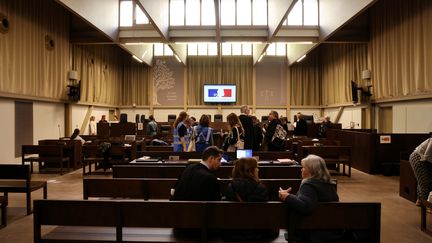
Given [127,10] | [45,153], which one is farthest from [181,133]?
[127,10]

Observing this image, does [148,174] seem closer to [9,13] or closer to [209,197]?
[209,197]

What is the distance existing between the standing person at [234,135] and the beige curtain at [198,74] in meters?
15.6

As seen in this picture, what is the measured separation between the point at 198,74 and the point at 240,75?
265cm

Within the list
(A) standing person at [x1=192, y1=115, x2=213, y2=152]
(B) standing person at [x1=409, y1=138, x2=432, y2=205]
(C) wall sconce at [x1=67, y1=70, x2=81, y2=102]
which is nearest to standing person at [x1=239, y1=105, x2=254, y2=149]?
(A) standing person at [x1=192, y1=115, x2=213, y2=152]

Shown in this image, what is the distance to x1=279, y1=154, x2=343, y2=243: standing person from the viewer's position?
2.82 m

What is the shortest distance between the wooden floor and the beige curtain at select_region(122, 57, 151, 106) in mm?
12635

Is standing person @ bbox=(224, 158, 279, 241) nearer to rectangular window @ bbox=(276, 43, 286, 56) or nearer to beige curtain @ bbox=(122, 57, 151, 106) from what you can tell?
beige curtain @ bbox=(122, 57, 151, 106)

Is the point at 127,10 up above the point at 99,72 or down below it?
above

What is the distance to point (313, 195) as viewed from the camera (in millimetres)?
2891

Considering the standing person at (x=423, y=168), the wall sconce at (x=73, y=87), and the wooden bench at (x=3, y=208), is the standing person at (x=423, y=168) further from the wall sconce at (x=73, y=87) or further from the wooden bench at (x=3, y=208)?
the wall sconce at (x=73, y=87)

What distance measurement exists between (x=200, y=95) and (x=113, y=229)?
19.1 metres

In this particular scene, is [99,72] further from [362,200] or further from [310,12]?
[362,200]

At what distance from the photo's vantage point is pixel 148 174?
548cm

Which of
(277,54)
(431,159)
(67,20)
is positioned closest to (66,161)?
(67,20)
